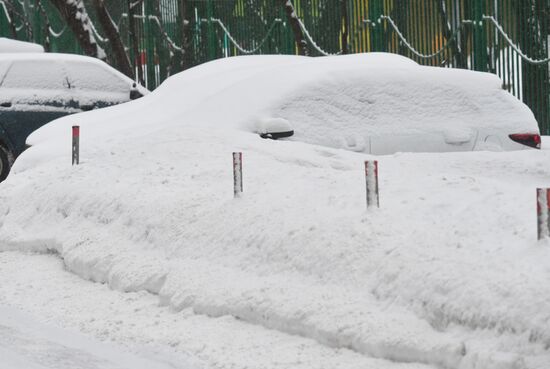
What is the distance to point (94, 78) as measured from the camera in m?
16.8

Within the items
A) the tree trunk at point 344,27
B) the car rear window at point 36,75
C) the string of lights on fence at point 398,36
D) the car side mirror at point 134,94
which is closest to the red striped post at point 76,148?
the car rear window at point 36,75

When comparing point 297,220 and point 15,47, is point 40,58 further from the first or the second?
point 297,220

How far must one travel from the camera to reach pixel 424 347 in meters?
6.20

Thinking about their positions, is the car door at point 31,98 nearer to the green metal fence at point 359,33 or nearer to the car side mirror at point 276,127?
the green metal fence at point 359,33

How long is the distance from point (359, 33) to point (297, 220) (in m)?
11.7

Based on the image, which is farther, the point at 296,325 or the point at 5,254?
the point at 5,254

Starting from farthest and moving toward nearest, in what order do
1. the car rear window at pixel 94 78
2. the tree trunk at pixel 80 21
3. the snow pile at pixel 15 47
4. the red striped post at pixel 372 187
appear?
the tree trunk at pixel 80 21
the snow pile at pixel 15 47
the car rear window at pixel 94 78
the red striped post at pixel 372 187

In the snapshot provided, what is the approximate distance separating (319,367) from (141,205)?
3.71m

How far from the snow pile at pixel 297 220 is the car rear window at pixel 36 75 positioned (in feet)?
6.20

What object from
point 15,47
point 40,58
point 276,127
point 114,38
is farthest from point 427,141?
point 114,38

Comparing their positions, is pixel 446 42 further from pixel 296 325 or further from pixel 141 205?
pixel 296 325

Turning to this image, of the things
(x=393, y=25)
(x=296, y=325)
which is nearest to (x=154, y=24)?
(x=393, y=25)

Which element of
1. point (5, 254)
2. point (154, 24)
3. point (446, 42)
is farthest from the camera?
point (154, 24)

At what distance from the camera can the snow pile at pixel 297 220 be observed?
20.9 feet
